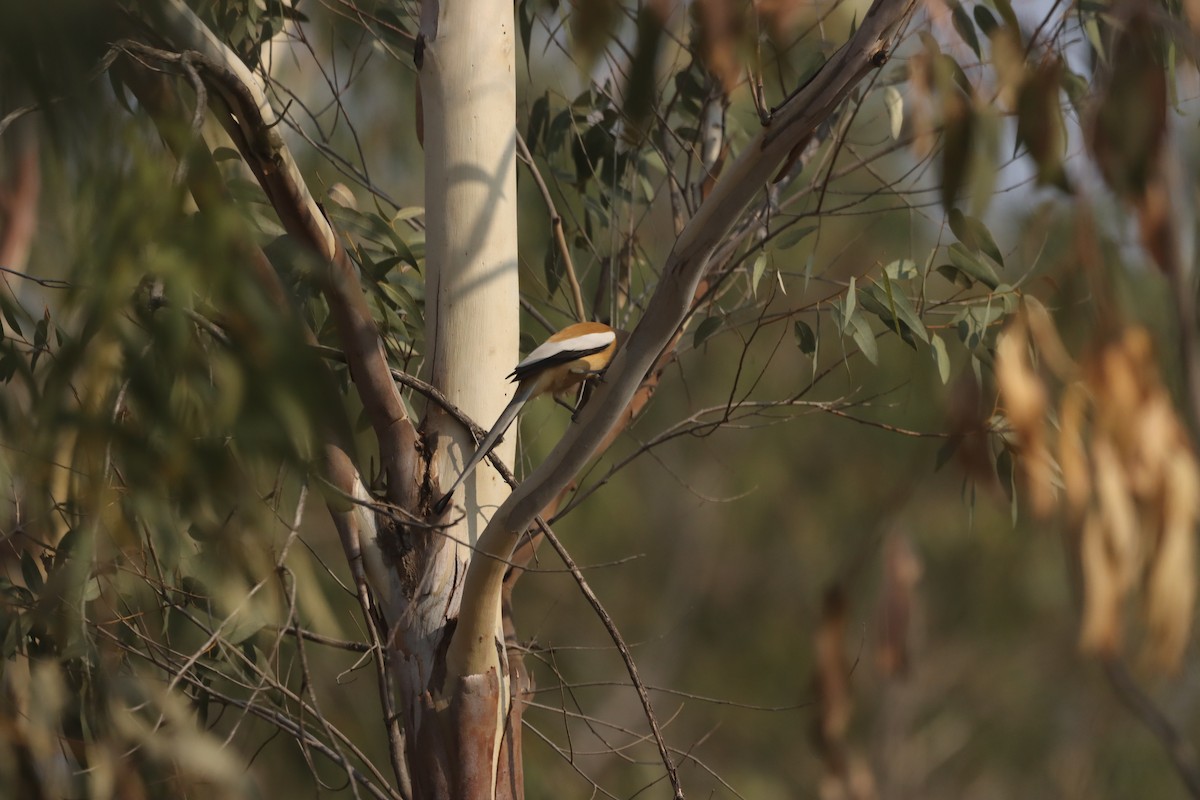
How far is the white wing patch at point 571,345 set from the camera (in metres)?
2.20

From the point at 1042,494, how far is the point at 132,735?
1.14 metres

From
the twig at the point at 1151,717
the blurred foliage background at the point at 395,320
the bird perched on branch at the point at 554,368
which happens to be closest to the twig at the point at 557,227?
the blurred foliage background at the point at 395,320

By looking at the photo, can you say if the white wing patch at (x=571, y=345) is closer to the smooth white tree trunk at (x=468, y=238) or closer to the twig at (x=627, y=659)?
the smooth white tree trunk at (x=468, y=238)

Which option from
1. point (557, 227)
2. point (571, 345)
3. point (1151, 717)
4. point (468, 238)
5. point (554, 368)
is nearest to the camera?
point (1151, 717)

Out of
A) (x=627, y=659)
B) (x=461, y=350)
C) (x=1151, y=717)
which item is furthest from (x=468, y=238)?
(x=1151, y=717)

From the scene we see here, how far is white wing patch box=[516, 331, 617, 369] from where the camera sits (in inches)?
86.5

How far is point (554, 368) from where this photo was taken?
2.24m

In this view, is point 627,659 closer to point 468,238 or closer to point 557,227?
point 468,238

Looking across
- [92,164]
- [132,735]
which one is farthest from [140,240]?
[132,735]

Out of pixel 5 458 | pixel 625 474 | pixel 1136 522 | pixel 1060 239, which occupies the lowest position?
pixel 1136 522

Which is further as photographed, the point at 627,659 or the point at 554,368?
the point at 554,368

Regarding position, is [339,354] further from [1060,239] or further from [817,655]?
[1060,239]

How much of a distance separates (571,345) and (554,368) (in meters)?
0.12

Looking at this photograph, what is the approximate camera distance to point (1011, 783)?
10.1 meters
